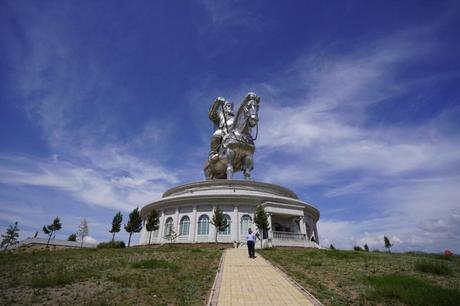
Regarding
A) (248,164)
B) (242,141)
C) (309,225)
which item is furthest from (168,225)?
(309,225)

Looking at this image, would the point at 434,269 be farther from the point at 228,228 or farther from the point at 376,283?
the point at 228,228

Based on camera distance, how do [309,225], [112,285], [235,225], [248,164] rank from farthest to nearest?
[248,164] < [309,225] < [235,225] < [112,285]

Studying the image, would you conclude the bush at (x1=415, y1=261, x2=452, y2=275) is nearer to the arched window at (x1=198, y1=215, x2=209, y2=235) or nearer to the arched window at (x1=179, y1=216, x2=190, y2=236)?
the arched window at (x1=198, y1=215, x2=209, y2=235)

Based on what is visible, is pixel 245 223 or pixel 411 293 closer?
pixel 411 293

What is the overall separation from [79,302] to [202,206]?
83.5 ft

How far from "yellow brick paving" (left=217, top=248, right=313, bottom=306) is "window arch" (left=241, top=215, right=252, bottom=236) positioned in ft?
62.2

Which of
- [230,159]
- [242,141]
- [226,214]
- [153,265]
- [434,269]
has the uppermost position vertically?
[242,141]

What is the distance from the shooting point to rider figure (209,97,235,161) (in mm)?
46650

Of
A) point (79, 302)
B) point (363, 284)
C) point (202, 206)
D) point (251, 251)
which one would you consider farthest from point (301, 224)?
point (79, 302)

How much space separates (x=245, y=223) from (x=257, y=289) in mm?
23041

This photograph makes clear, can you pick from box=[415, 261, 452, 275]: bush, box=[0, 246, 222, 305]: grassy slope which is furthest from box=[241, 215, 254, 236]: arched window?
box=[415, 261, 452, 275]: bush

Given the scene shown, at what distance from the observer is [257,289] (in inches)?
354

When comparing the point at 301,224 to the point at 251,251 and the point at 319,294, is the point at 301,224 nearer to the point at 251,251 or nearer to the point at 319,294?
the point at 251,251

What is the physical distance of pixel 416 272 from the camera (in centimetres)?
1298
